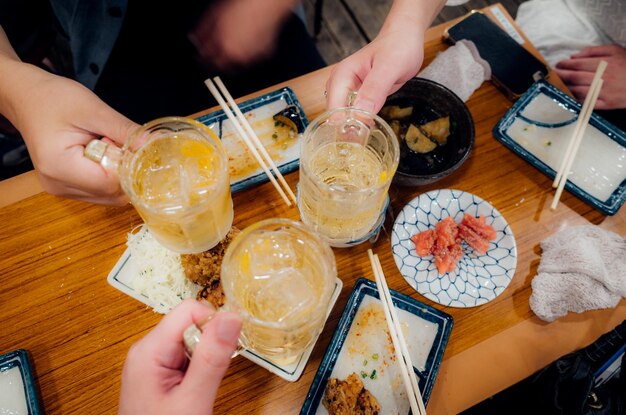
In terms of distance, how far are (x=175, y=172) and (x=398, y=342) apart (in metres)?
0.99

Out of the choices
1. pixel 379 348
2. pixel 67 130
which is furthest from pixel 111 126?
pixel 379 348

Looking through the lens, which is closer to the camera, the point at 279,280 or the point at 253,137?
the point at 279,280

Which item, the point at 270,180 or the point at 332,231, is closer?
the point at 332,231

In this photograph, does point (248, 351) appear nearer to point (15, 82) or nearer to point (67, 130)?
point (67, 130)

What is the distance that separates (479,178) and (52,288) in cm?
188

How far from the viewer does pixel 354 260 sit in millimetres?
1810

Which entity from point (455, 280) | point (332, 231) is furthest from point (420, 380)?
point (332, 231)

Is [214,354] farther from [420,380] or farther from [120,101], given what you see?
[120,101]

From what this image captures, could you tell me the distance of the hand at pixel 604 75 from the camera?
2.29 metres

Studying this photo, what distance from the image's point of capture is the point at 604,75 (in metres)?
2.36

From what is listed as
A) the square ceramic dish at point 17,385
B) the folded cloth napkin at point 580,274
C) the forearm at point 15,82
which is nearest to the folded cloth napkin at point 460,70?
the folded cloth napkin at point 580,274

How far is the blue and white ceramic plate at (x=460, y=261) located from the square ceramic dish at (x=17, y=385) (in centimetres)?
141

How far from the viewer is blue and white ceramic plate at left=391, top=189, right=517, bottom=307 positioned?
1.74 metres

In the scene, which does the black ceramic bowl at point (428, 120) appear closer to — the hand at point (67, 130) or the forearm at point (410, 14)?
the forearm at point (410, 14)
